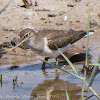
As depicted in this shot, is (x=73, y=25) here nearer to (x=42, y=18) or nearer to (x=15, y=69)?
(x=42, y=18)

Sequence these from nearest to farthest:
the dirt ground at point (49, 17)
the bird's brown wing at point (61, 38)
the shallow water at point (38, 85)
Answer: the shallow water at point (38, 85)
the bird's brown wing at point (61, 38)
the dirt ground at point (49, 17)

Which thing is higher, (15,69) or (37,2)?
(37,2)

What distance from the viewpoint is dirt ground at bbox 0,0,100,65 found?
8.93m

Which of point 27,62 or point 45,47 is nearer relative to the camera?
point 45,47

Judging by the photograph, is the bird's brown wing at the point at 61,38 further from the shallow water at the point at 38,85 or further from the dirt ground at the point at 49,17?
the dirt ground at the point at 49,17

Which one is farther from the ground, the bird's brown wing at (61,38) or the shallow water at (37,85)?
the bird's brown wing at (61,38)

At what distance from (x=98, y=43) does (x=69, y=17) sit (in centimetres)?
187

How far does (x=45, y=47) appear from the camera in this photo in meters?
6.30

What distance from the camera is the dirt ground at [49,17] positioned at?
8930mm

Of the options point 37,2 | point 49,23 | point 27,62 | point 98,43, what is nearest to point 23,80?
point 27,62

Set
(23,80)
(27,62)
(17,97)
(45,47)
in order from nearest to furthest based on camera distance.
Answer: (17,97), (23,80), (45,47), (27,62)

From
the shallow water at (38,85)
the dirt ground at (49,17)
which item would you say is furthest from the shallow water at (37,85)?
the dirt ground at (49,17)

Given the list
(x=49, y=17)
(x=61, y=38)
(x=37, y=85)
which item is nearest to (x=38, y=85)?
(x=37, y=85)

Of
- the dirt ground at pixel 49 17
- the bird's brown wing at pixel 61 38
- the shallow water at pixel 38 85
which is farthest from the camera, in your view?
the dirt ground at pixel 49 17
